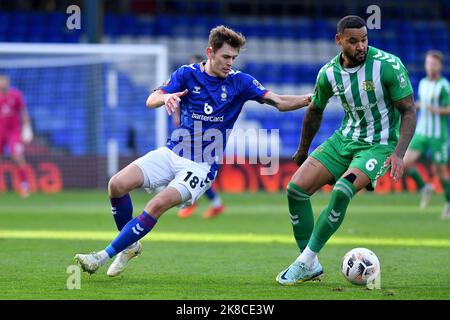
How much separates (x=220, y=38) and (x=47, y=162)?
523 inches

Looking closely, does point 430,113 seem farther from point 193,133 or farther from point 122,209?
point 122,209

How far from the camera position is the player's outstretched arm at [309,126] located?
25.9 feet

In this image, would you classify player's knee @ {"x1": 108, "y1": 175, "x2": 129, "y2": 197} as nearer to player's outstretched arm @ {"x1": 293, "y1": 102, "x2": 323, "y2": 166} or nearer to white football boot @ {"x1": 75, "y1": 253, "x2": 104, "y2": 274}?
white football boot @ {"x1": 75, "y1": 253, "x2": 104, "y2": 274}

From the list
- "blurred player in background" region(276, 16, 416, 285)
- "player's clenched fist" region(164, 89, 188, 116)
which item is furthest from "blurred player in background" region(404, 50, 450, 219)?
"player's clenched fist" region(164, 89, 188, 116)

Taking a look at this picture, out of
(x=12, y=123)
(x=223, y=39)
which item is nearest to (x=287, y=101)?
(x=223, y=39)

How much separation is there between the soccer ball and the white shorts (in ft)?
4.53

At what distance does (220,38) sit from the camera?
25.5ft

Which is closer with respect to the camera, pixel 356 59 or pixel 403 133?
pixel 403 133

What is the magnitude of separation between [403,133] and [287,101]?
1.14 metres

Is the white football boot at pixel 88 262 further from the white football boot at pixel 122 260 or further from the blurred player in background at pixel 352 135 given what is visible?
the blurred player in background at pixel 352 135

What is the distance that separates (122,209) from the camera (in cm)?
795

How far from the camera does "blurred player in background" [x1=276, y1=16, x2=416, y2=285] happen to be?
7.37 metres

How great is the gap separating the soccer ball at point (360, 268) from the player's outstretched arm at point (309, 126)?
1126 mm
